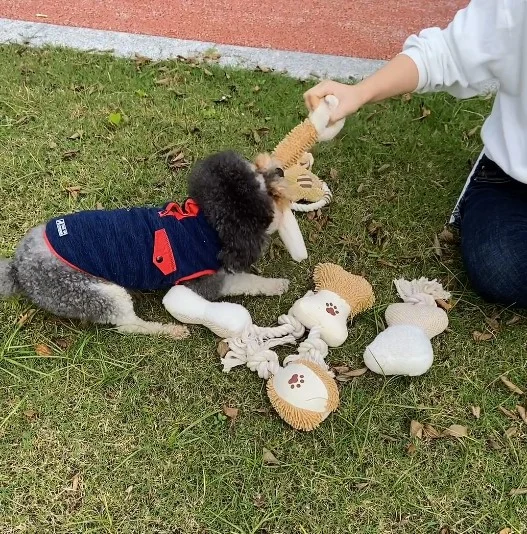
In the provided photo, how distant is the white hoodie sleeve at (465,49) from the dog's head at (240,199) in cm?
83

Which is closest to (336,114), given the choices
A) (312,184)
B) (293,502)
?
(312,184)

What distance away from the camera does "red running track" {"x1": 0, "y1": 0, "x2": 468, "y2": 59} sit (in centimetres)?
455

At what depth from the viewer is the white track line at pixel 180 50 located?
168 inches

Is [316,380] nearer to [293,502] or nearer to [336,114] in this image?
[293,502]

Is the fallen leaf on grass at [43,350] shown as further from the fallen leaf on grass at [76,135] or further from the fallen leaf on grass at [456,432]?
the fallen leaf on grass at [456,432]

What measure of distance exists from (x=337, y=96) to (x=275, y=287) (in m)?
0.97

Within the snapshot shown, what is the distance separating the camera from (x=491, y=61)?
2.55m

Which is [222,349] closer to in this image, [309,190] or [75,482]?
[75,482]

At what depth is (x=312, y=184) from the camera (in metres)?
3.13

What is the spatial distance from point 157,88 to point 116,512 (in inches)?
111

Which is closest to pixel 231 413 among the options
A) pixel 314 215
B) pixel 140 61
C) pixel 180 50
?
pixel 314 215

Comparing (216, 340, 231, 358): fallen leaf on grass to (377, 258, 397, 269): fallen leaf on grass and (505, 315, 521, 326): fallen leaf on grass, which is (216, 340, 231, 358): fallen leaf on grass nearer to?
(377, 258, 397, 269): fallen leaf on grass

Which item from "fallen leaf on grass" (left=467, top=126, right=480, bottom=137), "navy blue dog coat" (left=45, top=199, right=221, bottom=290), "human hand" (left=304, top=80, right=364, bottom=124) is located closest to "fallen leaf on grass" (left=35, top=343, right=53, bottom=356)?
"navy blue dog coat" (left=45, top=199, right=221, bottom=290)

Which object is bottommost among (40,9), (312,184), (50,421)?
(50,421)
